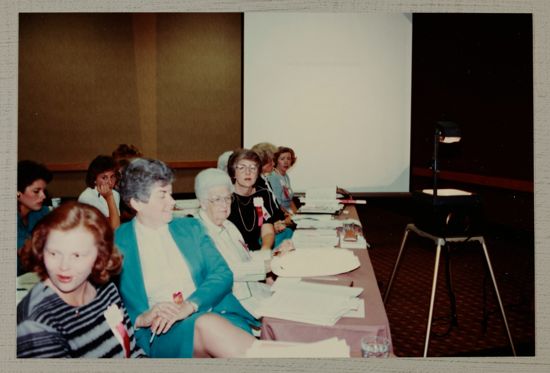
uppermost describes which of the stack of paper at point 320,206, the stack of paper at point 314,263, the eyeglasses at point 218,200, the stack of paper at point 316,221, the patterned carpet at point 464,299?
the eyeglasses at point 218,200

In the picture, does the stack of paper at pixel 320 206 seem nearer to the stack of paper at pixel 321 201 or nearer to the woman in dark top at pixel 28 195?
the stack of paper at pixel 321 201

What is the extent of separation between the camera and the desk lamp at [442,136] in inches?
116

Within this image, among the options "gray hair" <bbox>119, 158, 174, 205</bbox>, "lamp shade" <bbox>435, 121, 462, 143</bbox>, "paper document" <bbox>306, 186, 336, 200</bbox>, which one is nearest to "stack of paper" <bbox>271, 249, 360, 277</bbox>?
"paper document" <bbox>306, 186, 336, 200</bbox>

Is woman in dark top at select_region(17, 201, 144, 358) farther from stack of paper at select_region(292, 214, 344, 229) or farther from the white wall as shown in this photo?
stack of paper at select_region(292, 214, 344, 229)

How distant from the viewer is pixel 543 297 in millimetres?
A: 2596

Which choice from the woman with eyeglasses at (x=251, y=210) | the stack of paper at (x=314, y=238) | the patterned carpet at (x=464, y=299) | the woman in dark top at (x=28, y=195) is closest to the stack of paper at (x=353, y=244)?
the stack of paper at (x=314, y=238)

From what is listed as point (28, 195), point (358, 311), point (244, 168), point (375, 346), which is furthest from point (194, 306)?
point (244, 168)

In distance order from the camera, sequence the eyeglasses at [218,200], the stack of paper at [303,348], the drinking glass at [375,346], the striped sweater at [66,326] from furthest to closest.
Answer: the eyeglasses at [218,200], the striped sweater at [66,326], the stack of paper at [303,348], the drinking glass at [375,346]

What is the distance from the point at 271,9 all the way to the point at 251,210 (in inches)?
51.7

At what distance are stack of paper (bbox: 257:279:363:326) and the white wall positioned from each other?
950 mm

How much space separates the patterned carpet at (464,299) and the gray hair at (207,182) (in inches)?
34.0

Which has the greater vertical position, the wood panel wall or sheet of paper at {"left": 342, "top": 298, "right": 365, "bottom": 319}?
the wood panel wall

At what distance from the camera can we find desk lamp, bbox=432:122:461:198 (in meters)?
2.95

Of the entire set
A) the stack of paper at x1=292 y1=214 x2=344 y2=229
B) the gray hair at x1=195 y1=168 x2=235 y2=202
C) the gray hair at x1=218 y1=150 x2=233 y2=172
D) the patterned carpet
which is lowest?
the patterned carpet
